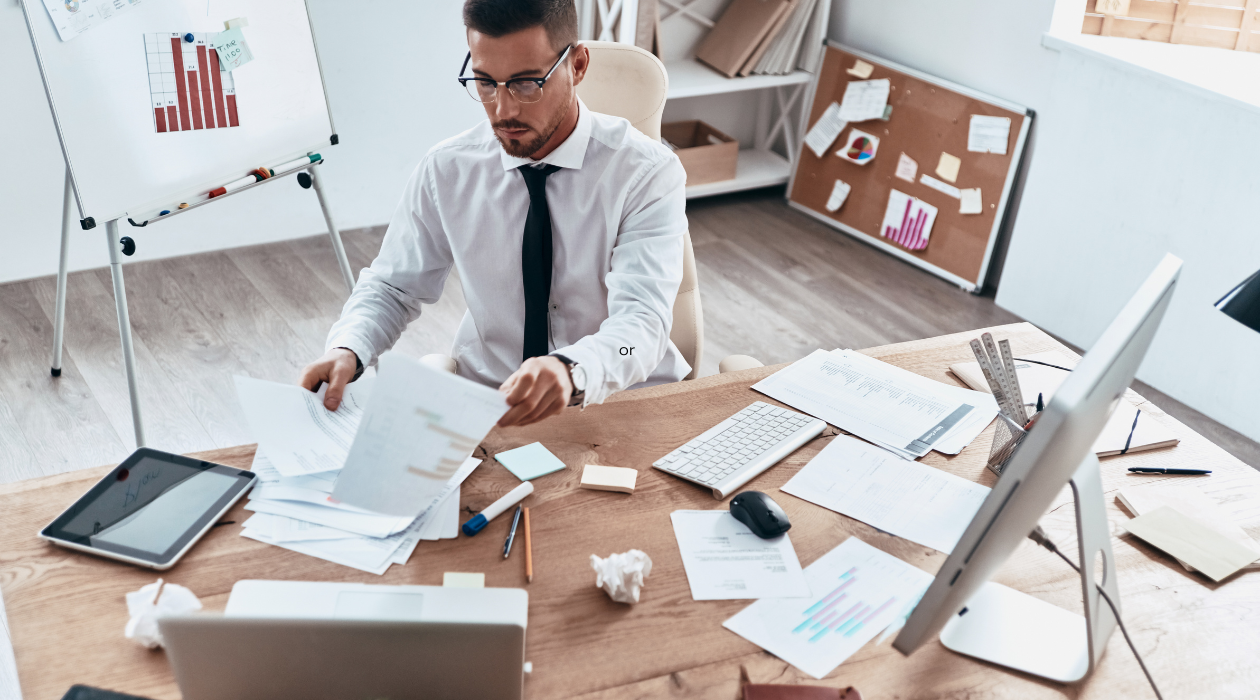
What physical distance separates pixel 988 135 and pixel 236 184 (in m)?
2.50

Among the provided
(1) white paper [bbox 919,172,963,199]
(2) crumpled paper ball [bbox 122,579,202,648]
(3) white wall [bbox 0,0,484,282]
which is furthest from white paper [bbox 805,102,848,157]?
(2) crumpled paper ball [bbox 122,579,202,648]

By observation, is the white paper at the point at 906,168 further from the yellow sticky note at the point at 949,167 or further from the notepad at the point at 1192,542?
the notepad at the point at 1192,542

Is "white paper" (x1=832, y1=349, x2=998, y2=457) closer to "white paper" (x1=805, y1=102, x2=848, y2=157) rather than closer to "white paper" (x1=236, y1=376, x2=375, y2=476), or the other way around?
"white paper" (x1=236, y1=376, x2=375, y2=476)

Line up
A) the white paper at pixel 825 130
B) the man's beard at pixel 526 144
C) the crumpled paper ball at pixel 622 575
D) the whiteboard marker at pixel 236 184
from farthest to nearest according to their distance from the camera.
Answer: the white paper at pixel 825 130, the whiteboard marker at pixel 236 184, the man's beard at pixel 526 144, the crumpled paper ball at pixel 622 575

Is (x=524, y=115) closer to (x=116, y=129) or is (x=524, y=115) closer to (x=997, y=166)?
(x=116, y=129)

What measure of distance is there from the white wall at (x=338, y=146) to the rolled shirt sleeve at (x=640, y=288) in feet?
7.26

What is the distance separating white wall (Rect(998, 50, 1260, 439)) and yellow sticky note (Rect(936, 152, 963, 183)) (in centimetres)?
31

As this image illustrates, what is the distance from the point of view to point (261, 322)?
3.19m

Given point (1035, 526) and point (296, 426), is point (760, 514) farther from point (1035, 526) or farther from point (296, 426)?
point (296, 426)

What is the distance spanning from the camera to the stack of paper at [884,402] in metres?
1.46

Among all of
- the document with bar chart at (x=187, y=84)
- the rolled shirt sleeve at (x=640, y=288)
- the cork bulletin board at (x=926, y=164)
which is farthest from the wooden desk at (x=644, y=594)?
the cork bulletin board at (x=926, y=164)

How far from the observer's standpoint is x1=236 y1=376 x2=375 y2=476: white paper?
1.28m

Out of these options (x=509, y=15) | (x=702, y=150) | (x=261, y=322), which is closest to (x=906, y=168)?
(x=702, y=150)

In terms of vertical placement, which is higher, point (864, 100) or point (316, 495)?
point (316, 495)
